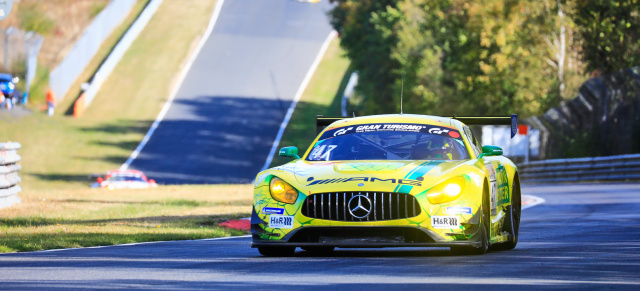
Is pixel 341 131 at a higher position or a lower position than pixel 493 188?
higher

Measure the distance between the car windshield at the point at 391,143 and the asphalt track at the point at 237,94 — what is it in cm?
3406

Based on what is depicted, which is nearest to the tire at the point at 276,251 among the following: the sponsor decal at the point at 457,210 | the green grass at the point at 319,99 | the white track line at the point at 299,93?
the sponsor decal at the point at 457,210

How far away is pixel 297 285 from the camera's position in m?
8.61

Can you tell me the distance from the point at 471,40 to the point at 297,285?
47.9 meters

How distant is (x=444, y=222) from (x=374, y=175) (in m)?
0.77

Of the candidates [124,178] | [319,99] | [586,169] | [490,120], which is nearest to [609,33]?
[586,169]

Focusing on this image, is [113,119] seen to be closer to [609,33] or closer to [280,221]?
[609,33]

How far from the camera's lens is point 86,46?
64.8m

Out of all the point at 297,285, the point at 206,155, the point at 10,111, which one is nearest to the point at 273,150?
the point at 206,155

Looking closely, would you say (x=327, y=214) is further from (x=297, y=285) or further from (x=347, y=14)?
(x=347, y=14)

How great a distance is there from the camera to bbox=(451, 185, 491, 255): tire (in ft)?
35.7

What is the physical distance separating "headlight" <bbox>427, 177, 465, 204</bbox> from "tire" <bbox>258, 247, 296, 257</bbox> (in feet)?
5.12

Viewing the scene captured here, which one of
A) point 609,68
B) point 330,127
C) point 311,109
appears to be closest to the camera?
point 330,127

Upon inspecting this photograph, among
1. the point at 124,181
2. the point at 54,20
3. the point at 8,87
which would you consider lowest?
the point at 124,181
